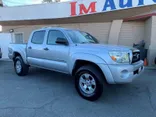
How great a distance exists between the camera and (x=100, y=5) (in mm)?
10031

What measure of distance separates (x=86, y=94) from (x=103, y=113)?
2.85ft

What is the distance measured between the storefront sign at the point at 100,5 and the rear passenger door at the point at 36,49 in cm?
481

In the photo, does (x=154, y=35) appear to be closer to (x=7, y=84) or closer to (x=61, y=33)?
(x=61, y=33)

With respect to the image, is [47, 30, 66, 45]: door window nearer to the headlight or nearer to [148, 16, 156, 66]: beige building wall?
the headlight

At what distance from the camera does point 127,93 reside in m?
5.04

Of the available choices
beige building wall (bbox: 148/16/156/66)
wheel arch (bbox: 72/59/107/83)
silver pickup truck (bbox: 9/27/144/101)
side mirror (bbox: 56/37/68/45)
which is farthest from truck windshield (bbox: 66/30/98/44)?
beige building wall (bbox: 148/16/156/66)

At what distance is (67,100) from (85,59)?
1199 millimetres

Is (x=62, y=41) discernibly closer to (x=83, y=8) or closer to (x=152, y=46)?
(x=83, y=8)

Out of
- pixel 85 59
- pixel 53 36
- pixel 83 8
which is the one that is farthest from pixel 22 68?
pixel 83 8

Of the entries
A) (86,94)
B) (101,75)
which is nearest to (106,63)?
(101,75)

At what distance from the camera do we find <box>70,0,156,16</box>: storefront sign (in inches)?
355

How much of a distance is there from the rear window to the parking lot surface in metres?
1.50

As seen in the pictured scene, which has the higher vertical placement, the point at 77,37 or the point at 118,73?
the point at 77,37

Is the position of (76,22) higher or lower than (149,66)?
higher
